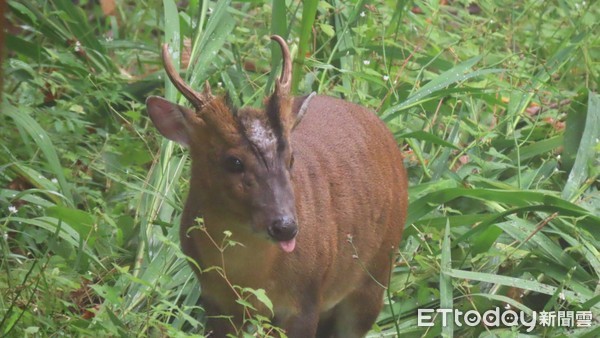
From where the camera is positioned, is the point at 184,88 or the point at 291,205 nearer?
the point at 291,205

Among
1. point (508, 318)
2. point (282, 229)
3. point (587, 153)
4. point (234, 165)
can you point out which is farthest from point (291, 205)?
point (587, 153)

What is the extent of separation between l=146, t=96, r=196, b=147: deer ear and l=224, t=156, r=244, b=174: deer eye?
26 cm

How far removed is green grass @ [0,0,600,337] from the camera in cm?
490

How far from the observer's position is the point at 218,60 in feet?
20.6

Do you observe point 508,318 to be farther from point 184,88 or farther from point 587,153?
point 184,88

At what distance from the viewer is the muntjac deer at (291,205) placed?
396 cm

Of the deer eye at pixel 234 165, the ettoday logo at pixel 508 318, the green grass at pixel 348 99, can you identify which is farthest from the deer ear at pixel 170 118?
the ettoday logo at pixel 508 318

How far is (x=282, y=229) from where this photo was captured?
384cm

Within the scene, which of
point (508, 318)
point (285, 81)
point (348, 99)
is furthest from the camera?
point (348, 99)

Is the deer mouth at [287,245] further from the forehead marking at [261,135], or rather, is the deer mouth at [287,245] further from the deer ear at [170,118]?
the deer ear at [170,118]

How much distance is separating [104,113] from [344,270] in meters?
2.30

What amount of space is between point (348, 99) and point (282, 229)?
7.50ft

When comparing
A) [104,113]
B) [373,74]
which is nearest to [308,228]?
[373,74]

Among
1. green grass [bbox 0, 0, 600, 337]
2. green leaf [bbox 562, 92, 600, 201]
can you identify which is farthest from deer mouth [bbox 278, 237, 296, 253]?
green leaf [bbox 562, 92, 600, 201]
